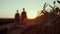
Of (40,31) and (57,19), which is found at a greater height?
(57,19)

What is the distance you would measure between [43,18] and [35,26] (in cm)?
44

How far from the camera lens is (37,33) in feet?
10.4

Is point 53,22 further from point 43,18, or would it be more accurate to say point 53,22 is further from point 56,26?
point 43,18

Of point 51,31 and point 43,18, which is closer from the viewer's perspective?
point 51,31

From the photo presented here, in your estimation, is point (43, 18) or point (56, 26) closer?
point (56, 26)

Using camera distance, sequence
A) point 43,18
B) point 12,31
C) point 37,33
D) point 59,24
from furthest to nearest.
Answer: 1. point 12,31
2. point 43,18
3. point 37,33
4. point 59,24

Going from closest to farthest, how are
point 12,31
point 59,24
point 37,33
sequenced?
point 59,24 → point 37,33 → point 12,31

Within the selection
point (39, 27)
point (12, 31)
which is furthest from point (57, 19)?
point (12, 31)

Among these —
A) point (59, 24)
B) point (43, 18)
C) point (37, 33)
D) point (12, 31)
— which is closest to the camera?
point (59, 24)

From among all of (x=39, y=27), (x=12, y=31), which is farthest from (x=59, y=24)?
(x=12, y=31)

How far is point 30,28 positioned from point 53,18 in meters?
0.39

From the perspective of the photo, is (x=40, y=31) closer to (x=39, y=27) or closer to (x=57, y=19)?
(x=39, y=27)

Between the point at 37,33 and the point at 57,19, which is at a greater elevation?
the point at 57,19

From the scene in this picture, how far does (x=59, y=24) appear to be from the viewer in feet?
9.81
